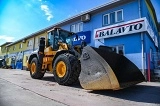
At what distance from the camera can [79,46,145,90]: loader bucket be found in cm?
405

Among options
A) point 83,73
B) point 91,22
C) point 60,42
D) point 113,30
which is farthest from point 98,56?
point 91,22

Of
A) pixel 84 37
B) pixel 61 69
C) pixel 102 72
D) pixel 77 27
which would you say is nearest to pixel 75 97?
pixel 102 72

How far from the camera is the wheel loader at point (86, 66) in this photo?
4.21 m

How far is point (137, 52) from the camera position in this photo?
955 centimetres

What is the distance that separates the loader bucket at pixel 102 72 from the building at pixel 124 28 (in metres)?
4.46

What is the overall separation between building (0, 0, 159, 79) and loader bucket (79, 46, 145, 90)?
14.6 feet

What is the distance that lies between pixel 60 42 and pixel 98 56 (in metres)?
3.60

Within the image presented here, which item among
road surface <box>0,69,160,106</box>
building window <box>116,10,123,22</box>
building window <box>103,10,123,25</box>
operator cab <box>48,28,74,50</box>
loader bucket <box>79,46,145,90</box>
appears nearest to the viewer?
road surface <box>0,69,160,106</box>

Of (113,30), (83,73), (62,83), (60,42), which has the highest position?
(113,30)

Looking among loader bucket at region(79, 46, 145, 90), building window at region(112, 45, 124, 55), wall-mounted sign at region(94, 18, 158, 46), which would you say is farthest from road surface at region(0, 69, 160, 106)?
building window at region(112, 45, 124, 55)

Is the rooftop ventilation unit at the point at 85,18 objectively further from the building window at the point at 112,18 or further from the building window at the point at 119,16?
the building window at the point at 119,16

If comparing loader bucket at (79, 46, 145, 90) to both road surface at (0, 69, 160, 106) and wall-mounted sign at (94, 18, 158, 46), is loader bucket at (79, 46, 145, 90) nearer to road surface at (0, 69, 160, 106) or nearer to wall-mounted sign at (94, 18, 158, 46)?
road surface at (0, 69, 160, 106)

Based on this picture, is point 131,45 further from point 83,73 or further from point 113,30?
point 83,73

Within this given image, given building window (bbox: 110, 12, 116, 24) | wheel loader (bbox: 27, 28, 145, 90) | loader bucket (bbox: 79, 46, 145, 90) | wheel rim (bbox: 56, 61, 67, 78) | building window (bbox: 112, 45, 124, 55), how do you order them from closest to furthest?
loader bucket (bbox: 79, 46, 145, 90) → wheel loader (bbox: 27, 28, 145, 90) → wheel rim (bbox: 56, 61, 67, 78) → building window (bbox: 112, 45, 124, 55) → building window (bbox: 110, 12, 116, 24)
